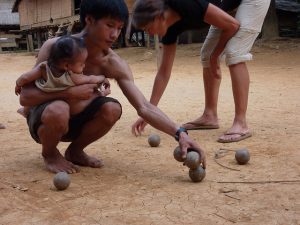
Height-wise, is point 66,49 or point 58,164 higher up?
point 66,49

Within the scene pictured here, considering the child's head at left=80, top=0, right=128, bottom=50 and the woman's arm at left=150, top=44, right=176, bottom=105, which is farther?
the woman's arm at left=150, top=44, right=176, bottom=105

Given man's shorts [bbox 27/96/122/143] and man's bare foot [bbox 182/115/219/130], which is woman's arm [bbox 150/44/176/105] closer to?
man's bare foot [bbox 182/115/219/130]

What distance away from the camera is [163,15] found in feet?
13.3

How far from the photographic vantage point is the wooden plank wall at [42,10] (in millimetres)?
22047

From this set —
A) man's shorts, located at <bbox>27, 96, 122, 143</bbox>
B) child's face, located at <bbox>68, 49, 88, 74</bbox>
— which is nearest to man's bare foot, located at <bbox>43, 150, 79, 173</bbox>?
man's shorts, located at <bbox>27, 96, 122, 143</bbox>

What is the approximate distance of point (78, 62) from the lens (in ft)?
10.2

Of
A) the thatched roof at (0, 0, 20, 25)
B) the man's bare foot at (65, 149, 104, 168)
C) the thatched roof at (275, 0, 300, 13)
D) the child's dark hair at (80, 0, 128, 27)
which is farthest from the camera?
the thatched roof at (0, 0, 20, 25)

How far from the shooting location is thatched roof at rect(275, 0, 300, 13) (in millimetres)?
19781

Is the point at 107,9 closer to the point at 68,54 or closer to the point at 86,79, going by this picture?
the point at 68,54

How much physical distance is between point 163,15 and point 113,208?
2.06 meters

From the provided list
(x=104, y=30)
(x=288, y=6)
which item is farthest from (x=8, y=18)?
(x=104, y=30)

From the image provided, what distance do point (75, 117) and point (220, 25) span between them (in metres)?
1.81

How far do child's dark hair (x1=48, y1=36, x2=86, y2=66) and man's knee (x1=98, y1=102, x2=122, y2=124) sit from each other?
0.55 meters

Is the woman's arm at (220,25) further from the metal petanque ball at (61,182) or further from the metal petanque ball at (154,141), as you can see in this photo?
the metal petanque ball at (61,182)
